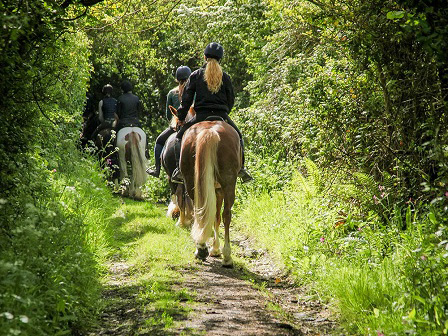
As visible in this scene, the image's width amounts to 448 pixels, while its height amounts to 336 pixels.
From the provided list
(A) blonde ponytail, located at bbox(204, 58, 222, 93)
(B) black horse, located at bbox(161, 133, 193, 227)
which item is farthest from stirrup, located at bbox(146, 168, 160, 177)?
(A) blonde ponytail, located at bbox(204, 58, 222, 93)

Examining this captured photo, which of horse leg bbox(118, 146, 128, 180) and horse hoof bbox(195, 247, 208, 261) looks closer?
horse hoof bbox(195, 247, 208, 261)

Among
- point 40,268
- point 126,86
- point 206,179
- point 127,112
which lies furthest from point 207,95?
point 126,86

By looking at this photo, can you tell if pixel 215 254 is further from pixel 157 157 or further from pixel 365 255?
pixel 157 157

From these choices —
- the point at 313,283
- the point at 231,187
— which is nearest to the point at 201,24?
the point at 231,187

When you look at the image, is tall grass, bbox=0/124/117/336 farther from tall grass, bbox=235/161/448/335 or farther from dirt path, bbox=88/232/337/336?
tall grass, bbox=235/161/448/335

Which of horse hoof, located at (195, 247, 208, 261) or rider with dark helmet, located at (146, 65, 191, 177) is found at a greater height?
Answer: rider with dark helmet, located at (146, 65, 191, 177)

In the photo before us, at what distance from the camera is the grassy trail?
532 centimetres

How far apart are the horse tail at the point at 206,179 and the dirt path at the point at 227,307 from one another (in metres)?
0.61

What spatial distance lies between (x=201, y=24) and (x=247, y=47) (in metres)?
3.15

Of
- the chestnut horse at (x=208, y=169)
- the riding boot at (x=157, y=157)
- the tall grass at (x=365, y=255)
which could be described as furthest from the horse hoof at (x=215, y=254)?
the riding boot at (x=157, y=157)

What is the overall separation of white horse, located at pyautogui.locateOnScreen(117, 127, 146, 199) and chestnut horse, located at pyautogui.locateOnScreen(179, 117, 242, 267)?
24.0ft

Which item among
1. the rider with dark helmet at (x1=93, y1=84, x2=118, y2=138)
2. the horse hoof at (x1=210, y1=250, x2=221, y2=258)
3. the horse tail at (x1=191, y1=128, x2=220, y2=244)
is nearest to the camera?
the horse tail at (x1=191, y1=128, x2=220, y2=244)

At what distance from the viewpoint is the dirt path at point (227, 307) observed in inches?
207

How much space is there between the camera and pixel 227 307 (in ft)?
19.5
